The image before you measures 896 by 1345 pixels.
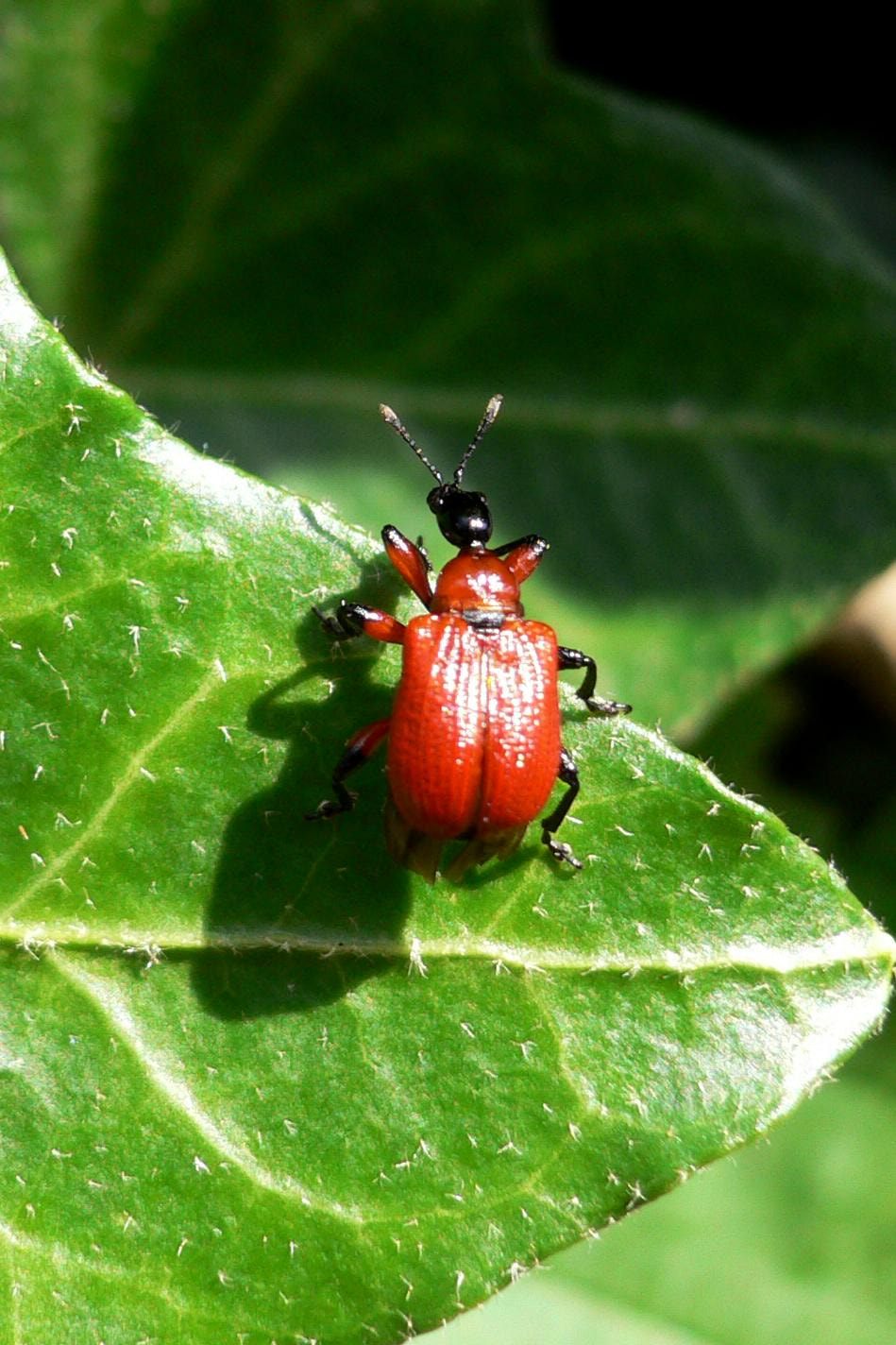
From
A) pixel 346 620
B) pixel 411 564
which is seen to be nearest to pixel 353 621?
pixel 346 620

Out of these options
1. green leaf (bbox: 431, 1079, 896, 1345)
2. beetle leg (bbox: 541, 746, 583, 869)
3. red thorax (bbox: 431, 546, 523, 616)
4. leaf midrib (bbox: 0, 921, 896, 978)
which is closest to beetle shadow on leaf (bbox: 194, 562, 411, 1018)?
leaf midrib (bbox: 0, 921, 896, 978)

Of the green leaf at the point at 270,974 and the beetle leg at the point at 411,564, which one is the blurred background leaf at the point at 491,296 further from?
the green leaf at the point at 270,974

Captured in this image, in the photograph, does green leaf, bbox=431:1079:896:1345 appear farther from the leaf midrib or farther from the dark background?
the dark background

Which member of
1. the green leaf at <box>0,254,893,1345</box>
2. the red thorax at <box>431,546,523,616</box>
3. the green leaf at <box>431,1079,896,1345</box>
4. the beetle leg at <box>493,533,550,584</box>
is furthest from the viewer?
the green leaf at <box>431,1079,896,1345</box>

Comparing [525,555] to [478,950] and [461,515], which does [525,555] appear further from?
[478,950]

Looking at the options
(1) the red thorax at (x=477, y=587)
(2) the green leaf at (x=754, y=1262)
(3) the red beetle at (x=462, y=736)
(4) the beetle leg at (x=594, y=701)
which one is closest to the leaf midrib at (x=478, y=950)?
(3) the red beetle at (x=462, y=736)

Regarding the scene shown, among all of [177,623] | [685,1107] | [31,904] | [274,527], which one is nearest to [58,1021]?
[31,904]

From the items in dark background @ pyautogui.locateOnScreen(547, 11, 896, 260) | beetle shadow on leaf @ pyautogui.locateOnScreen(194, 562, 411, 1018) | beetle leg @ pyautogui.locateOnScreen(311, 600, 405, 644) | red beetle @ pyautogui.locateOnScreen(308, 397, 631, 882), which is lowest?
beetle shadow on leaf @ pyautogui.locateOnScreen(194, 562, 411, 1018)
